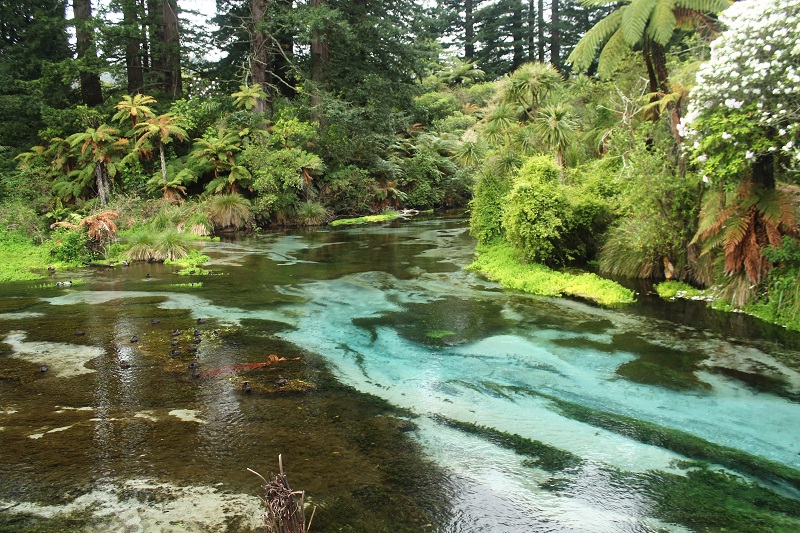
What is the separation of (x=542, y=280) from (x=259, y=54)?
18.7 metres

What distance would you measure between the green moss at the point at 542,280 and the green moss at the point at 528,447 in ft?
18.1

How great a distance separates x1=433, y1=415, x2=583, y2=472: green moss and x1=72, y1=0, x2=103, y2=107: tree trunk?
79.1ft

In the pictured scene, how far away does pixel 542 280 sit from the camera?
1159cm

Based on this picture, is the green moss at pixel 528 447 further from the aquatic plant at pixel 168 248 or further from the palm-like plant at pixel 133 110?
the palm-like plant at pixel 133 110

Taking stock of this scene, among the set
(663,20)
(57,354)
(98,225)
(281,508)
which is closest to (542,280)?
(663,20)

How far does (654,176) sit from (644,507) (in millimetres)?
7817

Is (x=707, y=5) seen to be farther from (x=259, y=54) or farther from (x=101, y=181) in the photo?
(x=101, y=181)

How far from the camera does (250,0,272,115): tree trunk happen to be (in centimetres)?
2381

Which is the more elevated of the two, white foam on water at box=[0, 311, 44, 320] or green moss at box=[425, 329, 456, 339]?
white foam on water at box=[0, 311, 44, 320]

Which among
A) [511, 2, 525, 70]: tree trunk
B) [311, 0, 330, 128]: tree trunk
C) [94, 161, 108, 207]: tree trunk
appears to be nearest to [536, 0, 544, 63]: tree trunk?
[511, 2, 525, 70]: tree trunk

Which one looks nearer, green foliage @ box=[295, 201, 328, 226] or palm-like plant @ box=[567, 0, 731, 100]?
palm-like plant @ box=[567, 0, 731, 100]

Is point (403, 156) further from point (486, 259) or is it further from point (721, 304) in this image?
point (721, 304)

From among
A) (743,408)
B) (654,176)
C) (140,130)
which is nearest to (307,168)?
(140,130)

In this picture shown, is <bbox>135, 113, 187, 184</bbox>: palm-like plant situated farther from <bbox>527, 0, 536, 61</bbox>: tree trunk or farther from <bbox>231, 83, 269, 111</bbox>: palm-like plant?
<bbox>527, 0, 536, 61</bbox>: tree trunk
